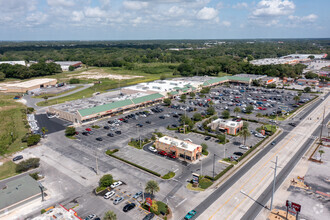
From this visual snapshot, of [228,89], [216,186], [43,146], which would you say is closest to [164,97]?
[228,89]

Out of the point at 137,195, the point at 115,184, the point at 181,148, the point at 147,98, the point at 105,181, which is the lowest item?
the point at 137,195

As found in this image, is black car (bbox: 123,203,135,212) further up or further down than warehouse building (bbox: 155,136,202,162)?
further down

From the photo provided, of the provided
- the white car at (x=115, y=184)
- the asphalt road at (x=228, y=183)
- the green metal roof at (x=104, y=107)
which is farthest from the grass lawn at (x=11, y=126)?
the asphalt road at (x=228, y=183)

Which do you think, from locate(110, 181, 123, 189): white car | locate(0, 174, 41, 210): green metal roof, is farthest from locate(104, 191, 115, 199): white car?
locate(0, 174, 41, 210): green metal roof

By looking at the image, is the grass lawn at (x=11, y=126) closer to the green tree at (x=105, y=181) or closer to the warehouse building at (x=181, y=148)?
the green tree at (x=105, y=181)

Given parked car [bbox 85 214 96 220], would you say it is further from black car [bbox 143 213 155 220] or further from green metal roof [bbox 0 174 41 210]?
green metal roof [bbox 0 174 41 210]

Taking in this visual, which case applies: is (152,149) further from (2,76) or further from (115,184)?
(2,76)

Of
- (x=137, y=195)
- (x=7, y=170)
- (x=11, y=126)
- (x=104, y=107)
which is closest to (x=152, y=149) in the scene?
(x=137, y=195)
